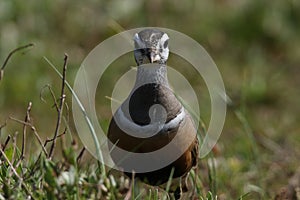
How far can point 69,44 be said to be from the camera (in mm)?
7117

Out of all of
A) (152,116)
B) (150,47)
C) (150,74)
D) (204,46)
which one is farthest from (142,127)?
(204,46)

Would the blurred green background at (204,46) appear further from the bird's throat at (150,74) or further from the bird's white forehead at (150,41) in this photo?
the bird's white forehead at (150,41)

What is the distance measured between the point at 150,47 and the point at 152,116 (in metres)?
0.33

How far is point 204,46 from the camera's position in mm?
7293

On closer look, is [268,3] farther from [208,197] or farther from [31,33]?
[208,197]

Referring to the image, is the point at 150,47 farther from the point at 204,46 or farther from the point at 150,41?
the point at 204,46

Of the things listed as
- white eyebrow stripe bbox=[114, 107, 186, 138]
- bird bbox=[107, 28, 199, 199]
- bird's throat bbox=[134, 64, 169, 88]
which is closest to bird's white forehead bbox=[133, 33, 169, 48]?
bird bbox=[107, 28, 199, 199]

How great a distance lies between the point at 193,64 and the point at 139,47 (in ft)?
10.1

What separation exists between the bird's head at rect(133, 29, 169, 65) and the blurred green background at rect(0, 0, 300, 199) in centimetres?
168

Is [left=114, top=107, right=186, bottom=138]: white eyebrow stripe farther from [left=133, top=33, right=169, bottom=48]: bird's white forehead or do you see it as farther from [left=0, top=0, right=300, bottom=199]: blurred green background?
[left=0, top=0, right=300, bottom=199]: blurred green background

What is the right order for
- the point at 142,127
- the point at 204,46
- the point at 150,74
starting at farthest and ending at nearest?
the point at 204,46
the point at 150,74
the point at 142,127

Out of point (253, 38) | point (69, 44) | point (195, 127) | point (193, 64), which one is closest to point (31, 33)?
point (69, 44)

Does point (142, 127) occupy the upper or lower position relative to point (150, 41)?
lower

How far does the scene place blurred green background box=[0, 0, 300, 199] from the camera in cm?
618
